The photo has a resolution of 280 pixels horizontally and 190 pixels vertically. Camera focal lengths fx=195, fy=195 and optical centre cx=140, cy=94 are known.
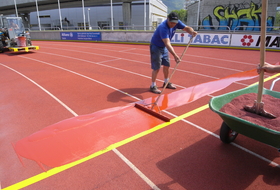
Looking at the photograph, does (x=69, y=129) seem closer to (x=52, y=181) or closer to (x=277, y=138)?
(x=52, y=181)

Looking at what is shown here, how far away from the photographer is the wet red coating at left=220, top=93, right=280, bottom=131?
2520mm

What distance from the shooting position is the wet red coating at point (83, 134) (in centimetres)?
294

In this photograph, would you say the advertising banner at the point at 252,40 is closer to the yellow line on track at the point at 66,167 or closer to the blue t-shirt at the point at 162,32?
the blue t-shirt at the point at 162,32

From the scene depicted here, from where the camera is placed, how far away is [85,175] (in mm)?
2580

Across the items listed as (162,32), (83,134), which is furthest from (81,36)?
(83,134)

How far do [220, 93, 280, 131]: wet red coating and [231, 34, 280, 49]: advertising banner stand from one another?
39.7ft

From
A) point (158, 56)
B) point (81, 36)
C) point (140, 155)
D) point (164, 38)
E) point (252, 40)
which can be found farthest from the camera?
point (81, 36)

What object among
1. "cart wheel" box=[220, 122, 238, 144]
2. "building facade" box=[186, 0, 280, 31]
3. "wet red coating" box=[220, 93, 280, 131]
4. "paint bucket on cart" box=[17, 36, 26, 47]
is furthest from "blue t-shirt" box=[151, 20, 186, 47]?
"building facade" box=[186, 0, 280, 31]

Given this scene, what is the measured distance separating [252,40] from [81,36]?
57.3 ft

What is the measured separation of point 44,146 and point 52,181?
798mm

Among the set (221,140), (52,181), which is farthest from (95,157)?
(221,140)

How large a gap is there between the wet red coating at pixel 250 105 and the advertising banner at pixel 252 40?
1209 centimetres

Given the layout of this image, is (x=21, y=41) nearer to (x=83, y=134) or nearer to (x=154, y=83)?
(x=154, y=83)

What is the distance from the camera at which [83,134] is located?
343 cm
